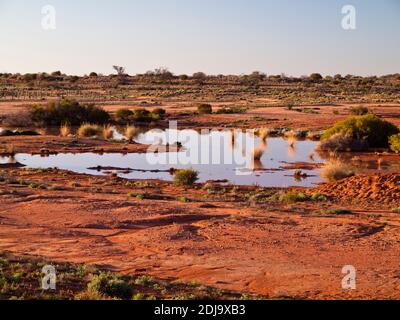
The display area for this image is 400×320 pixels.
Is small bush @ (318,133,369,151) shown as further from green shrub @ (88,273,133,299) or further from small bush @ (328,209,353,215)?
green shrub @ (88,273,133,299)

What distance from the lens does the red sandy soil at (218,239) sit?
988 cm

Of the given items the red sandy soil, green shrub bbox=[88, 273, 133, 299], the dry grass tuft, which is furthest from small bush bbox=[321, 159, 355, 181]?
green shrub bbox=[88, 273, 133, 299]

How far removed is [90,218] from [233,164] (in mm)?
12919

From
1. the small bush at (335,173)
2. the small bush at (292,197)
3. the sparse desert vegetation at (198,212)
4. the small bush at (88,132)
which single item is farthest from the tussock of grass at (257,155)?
the small bush at (88,132)

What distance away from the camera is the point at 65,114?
43.2 meters

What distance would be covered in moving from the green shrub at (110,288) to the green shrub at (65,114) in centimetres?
3441

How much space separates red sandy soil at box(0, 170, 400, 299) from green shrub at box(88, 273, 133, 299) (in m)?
1.32

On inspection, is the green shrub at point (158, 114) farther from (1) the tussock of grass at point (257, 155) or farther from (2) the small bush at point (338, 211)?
Answer: (2) the small bush at point (338, 211)

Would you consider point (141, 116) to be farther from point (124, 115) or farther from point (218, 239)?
point (218, 239)

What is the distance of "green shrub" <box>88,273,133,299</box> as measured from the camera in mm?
8484

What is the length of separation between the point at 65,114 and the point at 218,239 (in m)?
32.8

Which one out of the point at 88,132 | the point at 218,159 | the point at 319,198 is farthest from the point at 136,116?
the point at 319,198

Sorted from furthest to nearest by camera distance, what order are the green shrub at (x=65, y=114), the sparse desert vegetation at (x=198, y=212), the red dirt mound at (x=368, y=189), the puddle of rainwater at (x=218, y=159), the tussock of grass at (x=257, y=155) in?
the green shrub at (x=65, y=114) < the tussock of grass at (x=257, y=155) < the puddle of rainwater at (x=218, y=159) < the red dirt mound at (x=368, y=189) < the sparse desert vegetation at (x=198, y=212)

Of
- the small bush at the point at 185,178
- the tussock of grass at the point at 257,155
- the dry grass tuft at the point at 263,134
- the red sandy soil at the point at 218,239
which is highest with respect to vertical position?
the dry grass tuft at the point at 263,134
